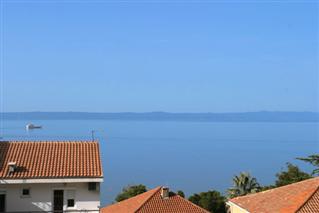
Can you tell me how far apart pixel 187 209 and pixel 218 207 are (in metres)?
17.8

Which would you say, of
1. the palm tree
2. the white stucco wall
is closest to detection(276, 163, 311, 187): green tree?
the palm tree

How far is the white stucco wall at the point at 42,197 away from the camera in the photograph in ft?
Result: 87.1

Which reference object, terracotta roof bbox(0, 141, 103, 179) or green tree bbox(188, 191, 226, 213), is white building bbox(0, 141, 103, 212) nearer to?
terracotta roof bbox(0, 141, 103, 179)

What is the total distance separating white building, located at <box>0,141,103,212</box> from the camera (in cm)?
2652

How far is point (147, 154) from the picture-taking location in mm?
165125

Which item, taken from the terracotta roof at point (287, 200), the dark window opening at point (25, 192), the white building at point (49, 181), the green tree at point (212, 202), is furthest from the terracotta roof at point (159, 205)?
the green tree at point (212, 202)

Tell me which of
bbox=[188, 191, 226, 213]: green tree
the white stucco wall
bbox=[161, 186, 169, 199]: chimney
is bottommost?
the white stucco wall

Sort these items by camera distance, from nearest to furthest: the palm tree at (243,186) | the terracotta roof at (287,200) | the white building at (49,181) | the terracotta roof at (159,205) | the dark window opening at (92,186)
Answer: the white building at (49,181) < the dark window opening at (92,186) < the terracotta roof at (287,200) < the terracotta roof at (159,205) < the palm tree at (243,186)

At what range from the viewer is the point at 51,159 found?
91.6 ft

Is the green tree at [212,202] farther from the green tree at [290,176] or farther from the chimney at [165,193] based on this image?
the chimney at [165,193]

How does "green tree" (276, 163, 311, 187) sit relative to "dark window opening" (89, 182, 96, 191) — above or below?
above

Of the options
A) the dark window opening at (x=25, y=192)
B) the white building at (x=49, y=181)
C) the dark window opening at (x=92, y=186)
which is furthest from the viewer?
the dark window opening at (x=92, y=186)

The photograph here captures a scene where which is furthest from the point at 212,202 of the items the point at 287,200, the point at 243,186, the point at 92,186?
the point at 92,186

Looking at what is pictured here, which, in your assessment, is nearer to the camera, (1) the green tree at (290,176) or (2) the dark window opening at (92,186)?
(2) the dark window opening at (92,186)
